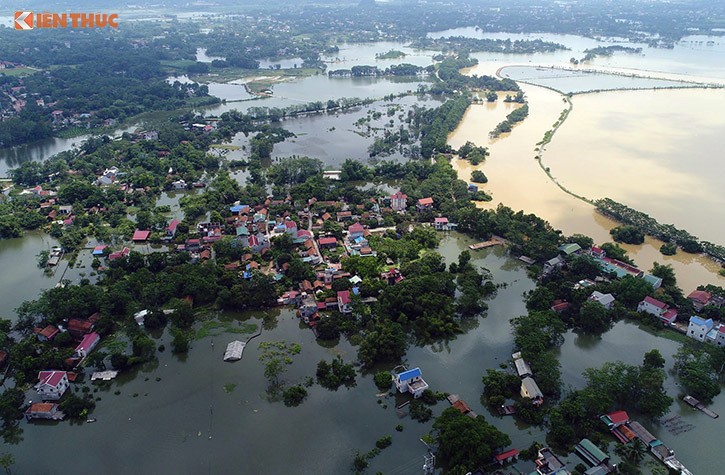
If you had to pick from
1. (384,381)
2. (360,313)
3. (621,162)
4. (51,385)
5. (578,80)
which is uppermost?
(578,80)

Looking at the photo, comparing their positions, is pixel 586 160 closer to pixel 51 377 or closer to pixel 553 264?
pixel 553 264

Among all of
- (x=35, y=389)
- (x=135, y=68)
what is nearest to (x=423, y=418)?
(x=35, y=389)

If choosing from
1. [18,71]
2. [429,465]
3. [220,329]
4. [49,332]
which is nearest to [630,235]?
[429,465]

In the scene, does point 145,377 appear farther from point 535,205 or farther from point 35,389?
point 535,205

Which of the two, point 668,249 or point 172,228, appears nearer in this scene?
point 668,249

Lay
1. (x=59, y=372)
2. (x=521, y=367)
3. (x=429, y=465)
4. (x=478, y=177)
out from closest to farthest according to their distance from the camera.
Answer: (x=429, y=465) → (x=59, y=372) → (x=521, y=367) → (x=478, y=177)

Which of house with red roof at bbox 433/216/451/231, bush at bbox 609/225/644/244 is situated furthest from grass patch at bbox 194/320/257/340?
bush at bbox 609/225/644/244

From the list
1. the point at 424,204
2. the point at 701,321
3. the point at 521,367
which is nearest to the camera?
the point at 521,367
